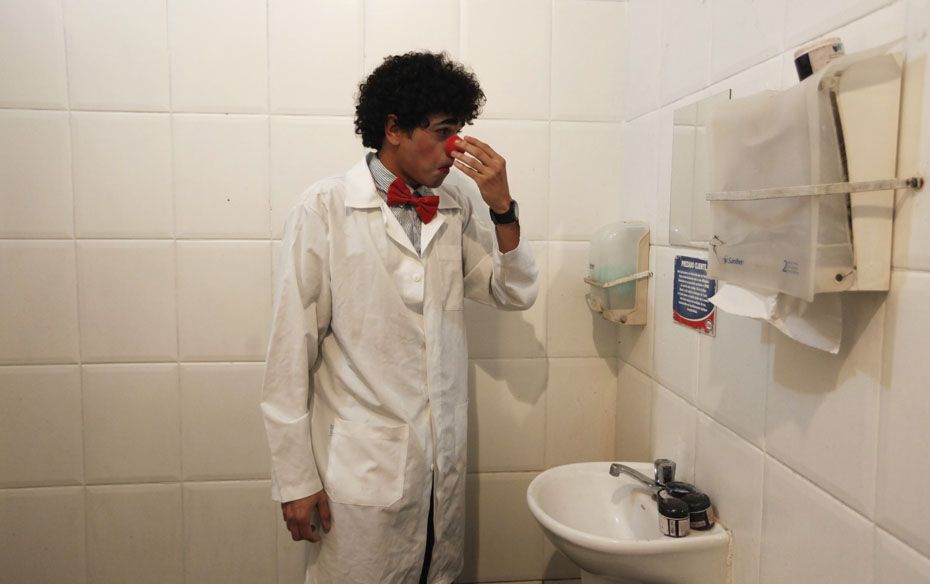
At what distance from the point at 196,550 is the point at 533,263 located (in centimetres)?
122

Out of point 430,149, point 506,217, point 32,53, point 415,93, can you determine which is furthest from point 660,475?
point 32,53

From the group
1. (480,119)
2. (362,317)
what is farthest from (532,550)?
(480,119)

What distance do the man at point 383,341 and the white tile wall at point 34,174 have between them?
0.72 meters

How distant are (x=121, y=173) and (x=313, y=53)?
0.59 m

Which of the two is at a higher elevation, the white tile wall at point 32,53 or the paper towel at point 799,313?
the white tile wall at point 32,53

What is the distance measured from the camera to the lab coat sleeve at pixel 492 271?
1468 millimetres

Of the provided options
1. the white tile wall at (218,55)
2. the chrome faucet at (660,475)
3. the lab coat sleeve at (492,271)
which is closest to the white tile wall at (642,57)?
the lab coat sleeve at (492,271)

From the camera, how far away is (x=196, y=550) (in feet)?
5.82

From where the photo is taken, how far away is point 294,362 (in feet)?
→ 4.40

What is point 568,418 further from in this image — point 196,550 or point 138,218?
point 138,218

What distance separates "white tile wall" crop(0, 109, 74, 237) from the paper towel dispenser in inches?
64.4

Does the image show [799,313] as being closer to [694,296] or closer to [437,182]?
[694,296]

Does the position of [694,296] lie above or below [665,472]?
above

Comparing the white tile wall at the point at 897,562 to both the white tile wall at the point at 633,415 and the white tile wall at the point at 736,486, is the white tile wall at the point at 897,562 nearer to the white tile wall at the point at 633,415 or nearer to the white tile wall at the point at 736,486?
the white tile wall at the point at 736,486
